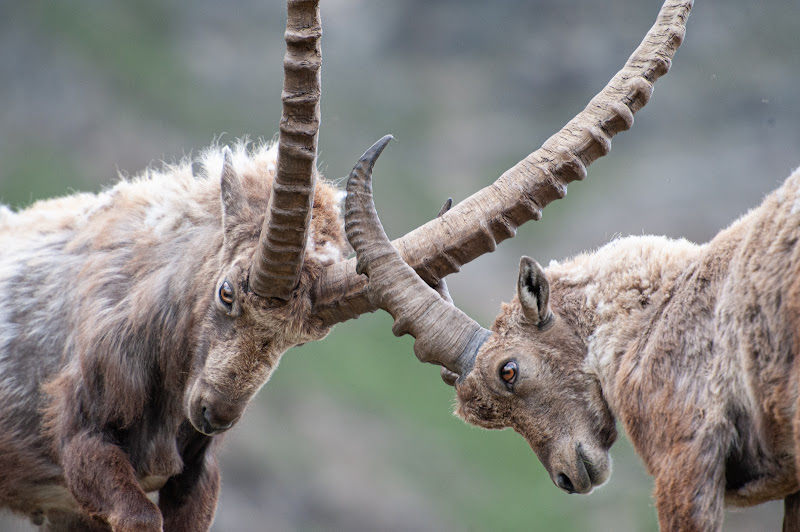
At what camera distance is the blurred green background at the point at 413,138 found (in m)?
13.9

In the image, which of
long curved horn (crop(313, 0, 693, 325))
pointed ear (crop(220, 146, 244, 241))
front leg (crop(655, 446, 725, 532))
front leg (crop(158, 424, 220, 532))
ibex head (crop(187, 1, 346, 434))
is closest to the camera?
front leg (crop(655, 446, 725, 532))

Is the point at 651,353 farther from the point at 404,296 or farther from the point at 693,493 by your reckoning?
the point at 404,296

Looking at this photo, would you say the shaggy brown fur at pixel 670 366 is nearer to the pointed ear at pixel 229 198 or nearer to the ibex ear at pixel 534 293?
the ibex ear at pixel 534 293

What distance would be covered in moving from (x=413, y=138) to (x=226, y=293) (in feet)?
40.2

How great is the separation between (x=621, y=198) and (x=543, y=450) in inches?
446

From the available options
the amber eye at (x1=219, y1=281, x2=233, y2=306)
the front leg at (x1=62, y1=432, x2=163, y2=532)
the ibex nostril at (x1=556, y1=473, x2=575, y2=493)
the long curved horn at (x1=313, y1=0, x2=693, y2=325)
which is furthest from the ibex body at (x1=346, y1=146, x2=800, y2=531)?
the front leg at (x1=62, y1=432, x2=163, y2=532)

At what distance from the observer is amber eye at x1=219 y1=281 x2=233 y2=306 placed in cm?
548

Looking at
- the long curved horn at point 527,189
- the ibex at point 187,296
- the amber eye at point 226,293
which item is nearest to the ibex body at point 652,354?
the long curved horn at point 527,189

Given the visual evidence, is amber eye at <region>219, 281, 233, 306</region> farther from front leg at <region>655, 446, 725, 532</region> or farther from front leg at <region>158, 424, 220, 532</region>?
front leg at <region>655, 446, 725, 532</region>

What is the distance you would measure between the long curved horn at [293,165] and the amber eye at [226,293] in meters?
0.18

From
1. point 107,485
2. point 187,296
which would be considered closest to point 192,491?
point 107,485

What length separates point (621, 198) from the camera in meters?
15.7

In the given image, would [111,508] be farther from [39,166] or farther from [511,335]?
[39,166]

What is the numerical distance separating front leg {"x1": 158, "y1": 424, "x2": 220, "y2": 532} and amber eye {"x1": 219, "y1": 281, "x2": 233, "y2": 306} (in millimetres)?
1190
